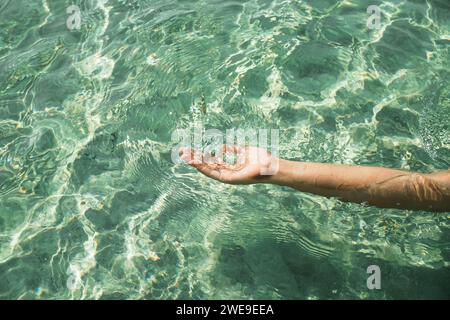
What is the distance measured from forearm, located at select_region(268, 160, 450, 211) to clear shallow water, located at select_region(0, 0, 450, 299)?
0.84 feet

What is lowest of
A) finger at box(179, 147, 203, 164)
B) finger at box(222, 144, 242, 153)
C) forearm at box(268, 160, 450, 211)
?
forearm at box(268, 160, 450, 211)

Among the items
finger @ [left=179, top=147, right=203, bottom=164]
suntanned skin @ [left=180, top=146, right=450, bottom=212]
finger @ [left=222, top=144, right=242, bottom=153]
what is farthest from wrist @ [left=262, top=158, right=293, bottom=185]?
finger @ [left=179, top=147, right=203, bottom=164]

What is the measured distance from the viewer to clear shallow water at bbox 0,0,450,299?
4465 mm

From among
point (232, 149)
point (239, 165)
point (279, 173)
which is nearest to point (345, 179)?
point (279, 173)

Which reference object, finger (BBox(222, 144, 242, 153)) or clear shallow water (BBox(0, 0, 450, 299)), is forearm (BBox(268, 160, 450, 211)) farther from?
finger (BBox(222, 144, 242, 153))

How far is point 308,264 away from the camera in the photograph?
445 cm

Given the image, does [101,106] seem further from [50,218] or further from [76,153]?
[50,218]

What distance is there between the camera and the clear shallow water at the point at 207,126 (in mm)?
4465

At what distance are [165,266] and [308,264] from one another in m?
1.17

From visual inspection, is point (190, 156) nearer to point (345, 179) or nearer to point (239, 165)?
point (239, 165)

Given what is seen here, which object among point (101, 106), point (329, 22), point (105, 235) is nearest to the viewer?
point (105, 235)

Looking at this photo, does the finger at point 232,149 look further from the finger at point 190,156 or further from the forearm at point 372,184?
the forearm at point 372,184

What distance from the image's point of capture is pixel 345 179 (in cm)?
439
